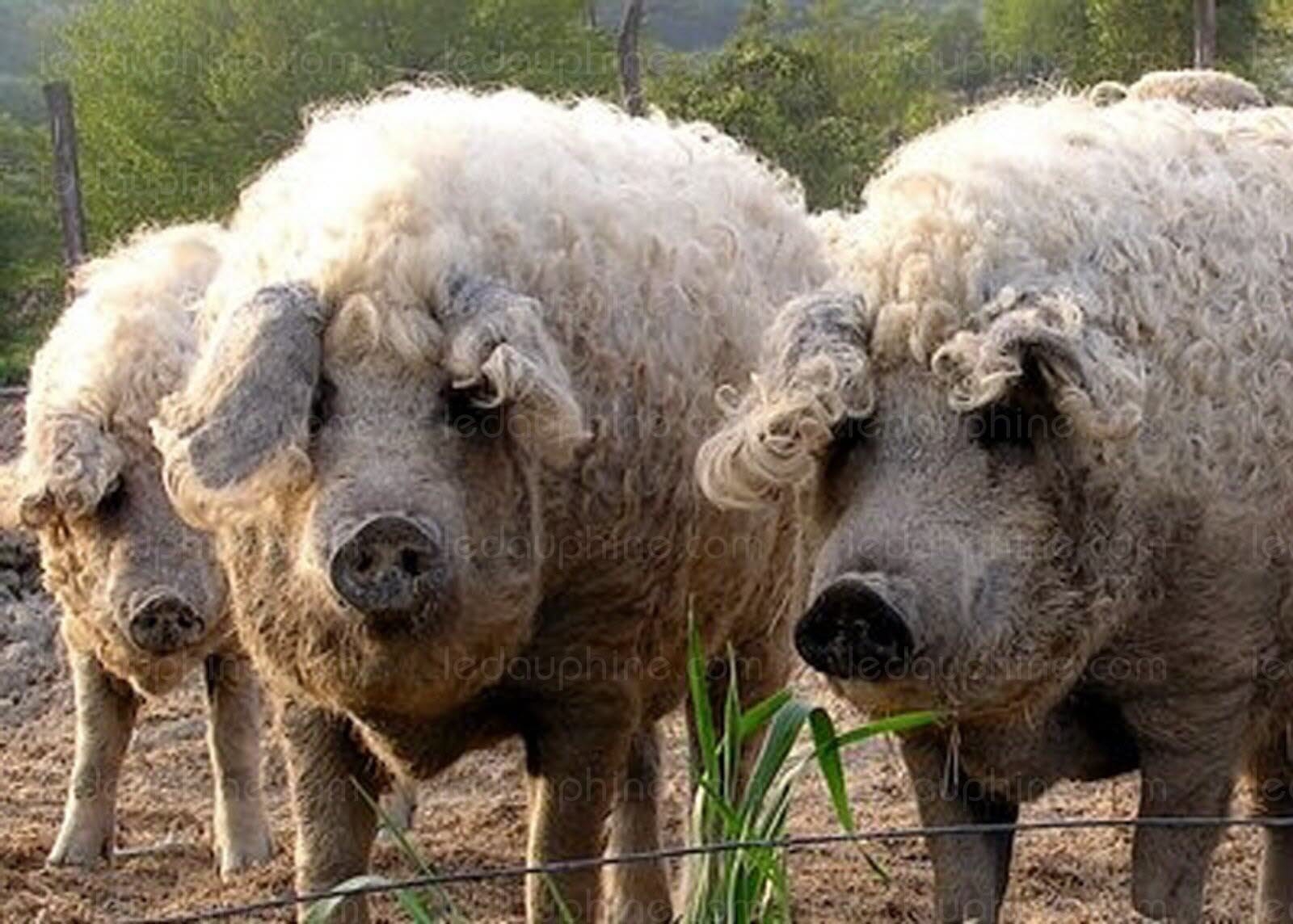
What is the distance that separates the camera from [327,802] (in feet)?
19.2

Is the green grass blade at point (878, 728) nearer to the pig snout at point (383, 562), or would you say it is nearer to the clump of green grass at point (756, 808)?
the clump of green grass at point (756, 808)

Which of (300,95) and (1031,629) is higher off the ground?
(300,95)

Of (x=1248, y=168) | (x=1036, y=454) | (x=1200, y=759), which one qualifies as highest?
(x=1248, y=168)

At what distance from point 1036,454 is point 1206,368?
58 cm

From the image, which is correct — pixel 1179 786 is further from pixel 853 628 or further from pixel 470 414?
pixel 470 414

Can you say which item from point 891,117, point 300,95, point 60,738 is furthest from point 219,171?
point 60,738

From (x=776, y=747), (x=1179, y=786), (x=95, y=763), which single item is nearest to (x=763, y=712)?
(x=776, y=747)

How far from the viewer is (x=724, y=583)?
20.8 feet

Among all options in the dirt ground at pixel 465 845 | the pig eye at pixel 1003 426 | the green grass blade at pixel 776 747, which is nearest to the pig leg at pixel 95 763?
the dirt ground at pixel 465 845

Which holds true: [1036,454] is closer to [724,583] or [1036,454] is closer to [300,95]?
[724,583]

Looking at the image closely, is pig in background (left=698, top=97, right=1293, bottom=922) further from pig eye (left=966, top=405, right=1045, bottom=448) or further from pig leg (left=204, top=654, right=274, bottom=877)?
pig leg (left=204, top=654, right=274, bottom=877)

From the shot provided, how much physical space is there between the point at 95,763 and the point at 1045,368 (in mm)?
4514

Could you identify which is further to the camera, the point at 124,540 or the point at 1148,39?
the point at 1148,39

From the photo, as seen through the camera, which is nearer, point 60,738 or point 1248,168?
point 1248,168
